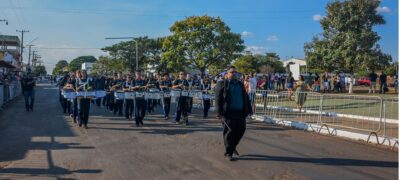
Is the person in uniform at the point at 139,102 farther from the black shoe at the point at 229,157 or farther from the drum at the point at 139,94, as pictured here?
the black shoe at the point at 229,157

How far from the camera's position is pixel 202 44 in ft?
162

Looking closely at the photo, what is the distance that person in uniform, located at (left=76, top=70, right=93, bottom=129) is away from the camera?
43.7ft

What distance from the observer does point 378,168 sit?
7.98m

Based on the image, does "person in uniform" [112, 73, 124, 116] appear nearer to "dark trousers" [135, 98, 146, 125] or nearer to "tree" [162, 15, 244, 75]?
"dark trousers" [135, 98, 146, 125]

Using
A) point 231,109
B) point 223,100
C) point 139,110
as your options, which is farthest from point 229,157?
point 139,110

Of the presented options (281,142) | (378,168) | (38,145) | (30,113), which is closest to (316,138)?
(281,142)

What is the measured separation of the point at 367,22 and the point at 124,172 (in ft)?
A: 114

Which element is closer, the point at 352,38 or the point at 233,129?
the point at 233,129

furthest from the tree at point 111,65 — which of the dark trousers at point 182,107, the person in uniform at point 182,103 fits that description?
the dark trousers at point 182,107

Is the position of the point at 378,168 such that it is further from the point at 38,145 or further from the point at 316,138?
the point at 38,145

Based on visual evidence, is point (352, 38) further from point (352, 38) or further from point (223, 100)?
point (223, 100)

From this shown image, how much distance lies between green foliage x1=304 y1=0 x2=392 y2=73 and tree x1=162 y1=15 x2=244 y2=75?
12825 mm

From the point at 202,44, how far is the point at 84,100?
120 feet

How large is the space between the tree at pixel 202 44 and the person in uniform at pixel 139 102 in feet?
113
